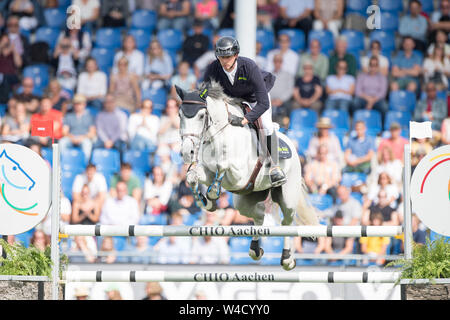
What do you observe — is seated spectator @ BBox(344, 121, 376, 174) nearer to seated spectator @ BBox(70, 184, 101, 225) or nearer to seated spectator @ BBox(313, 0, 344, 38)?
seated spectator @ BBox(313, 0, 344, 38)

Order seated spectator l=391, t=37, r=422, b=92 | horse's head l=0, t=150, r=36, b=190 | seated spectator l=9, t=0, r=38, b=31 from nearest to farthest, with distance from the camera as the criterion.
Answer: horse's head l=0, t=150, r=36, b=190 < seated spectator l=391, t=37, r=422, b=92 < seated spectator l=9, t=0, r=38, b=31

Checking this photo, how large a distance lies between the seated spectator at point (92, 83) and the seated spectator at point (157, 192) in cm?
207

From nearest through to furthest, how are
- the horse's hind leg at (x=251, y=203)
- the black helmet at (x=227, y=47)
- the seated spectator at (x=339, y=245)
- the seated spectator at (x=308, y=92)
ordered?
the black helmet at (x=227, y=47) → the horse's hind leg at (x=251, y=203) → the seated spectator at (x=339, y=245) → the seated spectator at (x=308, y=92)

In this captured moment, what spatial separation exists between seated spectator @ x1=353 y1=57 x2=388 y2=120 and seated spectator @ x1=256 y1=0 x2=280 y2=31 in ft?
5.97

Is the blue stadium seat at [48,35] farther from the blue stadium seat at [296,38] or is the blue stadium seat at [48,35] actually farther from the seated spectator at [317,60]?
the seated spectator at [317,60]

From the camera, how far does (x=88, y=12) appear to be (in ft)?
43.4

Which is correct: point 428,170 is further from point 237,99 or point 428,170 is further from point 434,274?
point 237,99

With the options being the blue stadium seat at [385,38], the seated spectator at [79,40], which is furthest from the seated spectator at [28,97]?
the blue stadium seat at [385,38]

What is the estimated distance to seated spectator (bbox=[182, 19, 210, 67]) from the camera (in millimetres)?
12445

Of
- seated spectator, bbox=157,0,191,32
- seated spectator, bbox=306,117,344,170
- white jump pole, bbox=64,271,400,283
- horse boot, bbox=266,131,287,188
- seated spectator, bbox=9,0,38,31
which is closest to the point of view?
white jump pole, bbox=64,271,400,283

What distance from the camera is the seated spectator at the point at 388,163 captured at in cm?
1044

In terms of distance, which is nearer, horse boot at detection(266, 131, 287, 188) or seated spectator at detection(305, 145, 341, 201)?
horse boot at detection(266, 131, 287, 188)

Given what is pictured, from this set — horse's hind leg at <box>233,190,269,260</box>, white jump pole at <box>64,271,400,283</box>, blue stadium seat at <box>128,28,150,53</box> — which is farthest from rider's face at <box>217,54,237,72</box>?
blue stadium seat at <box>128,28,150,53</box>
